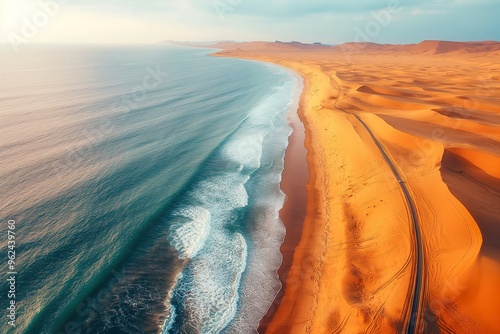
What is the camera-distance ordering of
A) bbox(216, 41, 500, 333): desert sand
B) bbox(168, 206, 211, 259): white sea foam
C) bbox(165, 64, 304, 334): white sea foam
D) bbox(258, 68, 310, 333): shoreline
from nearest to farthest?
bbox(216, 41, 500, 333): desert sand
bbox(165, 64, 304, 334): white sea foam
bbox(258, 68, 310, 333): shoreline
bbox(168, 206, 211, 259): white sea foam

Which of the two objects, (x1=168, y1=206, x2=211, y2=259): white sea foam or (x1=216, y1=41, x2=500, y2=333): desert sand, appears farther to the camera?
(x1=168, y1=206, x2=211, y2=259): white sea foam

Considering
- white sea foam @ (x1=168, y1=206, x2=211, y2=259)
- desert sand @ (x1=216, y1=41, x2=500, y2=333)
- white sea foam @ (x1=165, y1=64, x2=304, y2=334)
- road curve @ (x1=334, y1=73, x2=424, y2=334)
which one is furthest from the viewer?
white sea foam @ (x1=168, y1=206, x2=211, y2=259)

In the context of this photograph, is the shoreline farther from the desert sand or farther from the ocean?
the ocean

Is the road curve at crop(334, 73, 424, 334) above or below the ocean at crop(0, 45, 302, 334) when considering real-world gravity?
above

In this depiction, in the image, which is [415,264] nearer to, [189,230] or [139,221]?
[189,230]

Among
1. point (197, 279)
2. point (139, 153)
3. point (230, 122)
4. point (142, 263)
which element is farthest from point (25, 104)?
point (197, 279)

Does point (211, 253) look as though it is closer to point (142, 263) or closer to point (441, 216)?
point (142, 263)

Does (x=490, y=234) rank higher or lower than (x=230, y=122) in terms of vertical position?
higher

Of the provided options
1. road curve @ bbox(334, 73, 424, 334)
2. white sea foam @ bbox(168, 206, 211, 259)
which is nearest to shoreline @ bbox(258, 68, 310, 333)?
white sea foam @ bbox(168, 206, 211, 259)
